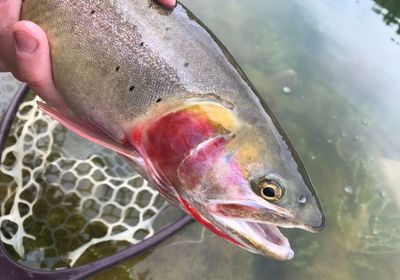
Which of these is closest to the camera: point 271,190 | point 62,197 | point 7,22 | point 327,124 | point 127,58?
point 271,190

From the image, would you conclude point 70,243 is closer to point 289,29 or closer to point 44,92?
point 44,92

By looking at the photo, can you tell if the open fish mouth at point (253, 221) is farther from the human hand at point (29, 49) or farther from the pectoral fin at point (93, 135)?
the human hand at point (29, 49)

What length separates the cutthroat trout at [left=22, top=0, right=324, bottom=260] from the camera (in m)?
1.38

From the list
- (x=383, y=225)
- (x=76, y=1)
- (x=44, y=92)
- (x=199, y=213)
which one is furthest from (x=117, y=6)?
(x=383, y=225)

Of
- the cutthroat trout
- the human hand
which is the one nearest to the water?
the human hand

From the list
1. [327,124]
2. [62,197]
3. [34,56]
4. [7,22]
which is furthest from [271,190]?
[327,124]

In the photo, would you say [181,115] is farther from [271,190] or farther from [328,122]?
[328,122]

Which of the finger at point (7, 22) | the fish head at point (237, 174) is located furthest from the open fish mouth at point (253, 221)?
the finger at point (7, 22)

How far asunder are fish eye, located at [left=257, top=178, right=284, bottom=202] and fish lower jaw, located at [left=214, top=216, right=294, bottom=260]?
0.36 feet

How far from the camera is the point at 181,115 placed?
1428 millimetres

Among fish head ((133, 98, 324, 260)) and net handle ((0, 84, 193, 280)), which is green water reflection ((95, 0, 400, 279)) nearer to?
net handle ((0, 84, 193, 280))

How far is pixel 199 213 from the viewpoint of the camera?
1433mm

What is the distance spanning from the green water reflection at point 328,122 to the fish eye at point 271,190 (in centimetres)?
141

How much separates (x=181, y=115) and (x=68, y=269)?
1.14 metres
